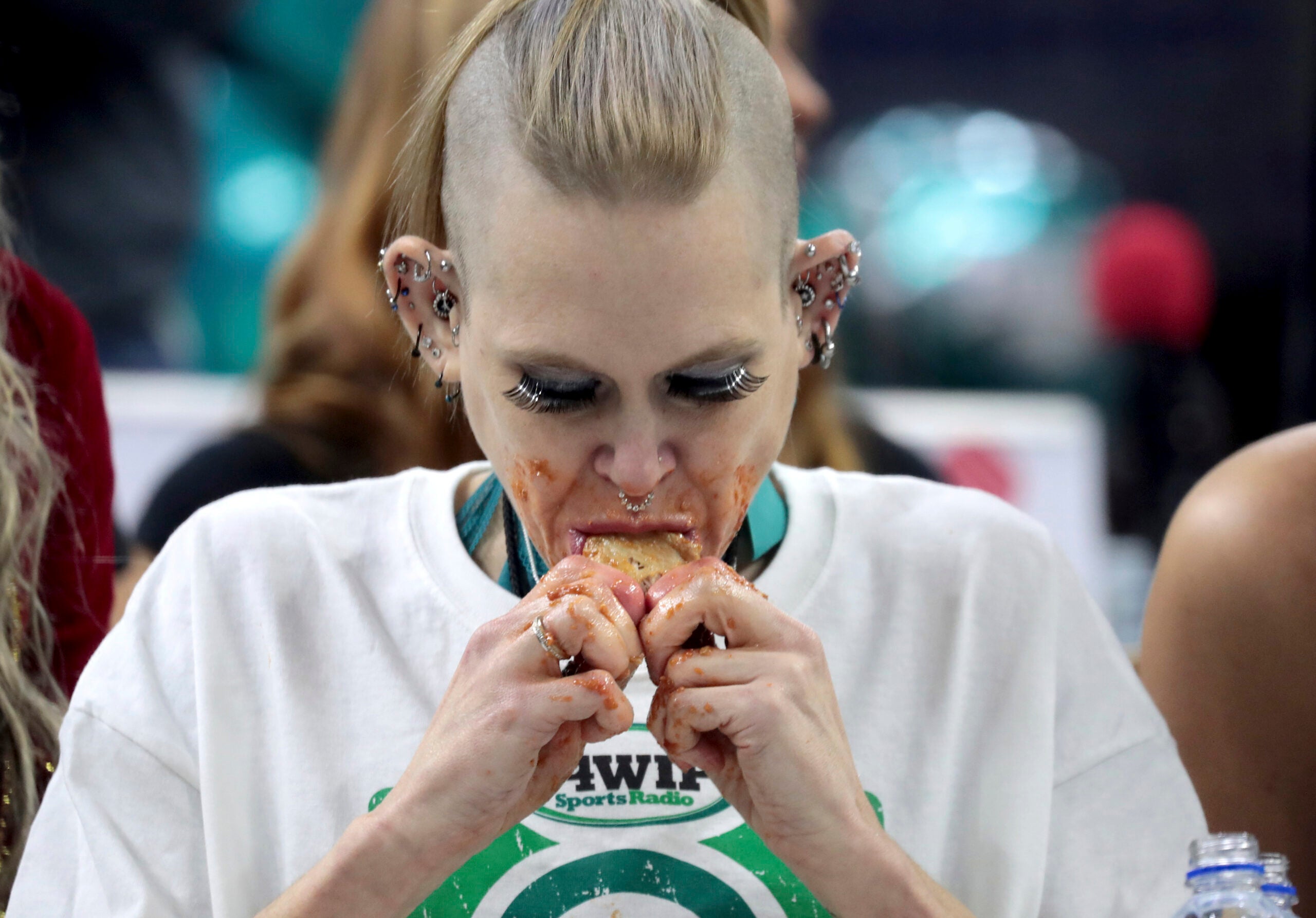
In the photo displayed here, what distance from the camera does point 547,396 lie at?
1285mm

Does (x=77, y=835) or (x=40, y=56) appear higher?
(x=40, y=56)

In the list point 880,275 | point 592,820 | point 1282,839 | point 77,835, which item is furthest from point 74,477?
point 880,275

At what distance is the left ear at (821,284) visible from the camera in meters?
1.43

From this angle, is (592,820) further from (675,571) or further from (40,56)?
(40,56)

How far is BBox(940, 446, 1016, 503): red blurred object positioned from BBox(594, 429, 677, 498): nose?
2902mm

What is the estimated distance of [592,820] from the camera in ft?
4.73

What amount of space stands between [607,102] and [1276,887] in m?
0.89

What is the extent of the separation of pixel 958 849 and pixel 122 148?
131 inches

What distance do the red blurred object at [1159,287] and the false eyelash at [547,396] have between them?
145 inches

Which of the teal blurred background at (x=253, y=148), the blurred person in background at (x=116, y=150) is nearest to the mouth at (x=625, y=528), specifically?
the blurred person in background at (x=116, y=150)

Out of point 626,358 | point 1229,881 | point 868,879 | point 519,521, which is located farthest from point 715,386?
point 1229,881

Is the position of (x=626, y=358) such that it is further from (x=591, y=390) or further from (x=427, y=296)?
(x=427, y=296)

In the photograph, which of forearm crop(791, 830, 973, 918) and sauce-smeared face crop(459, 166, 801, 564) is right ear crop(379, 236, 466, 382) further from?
forearm crop(791, 830, 973, 918)

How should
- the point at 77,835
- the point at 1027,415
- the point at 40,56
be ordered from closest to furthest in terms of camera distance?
the point at 77,835, the point at 40,56, the point at 1027,415
